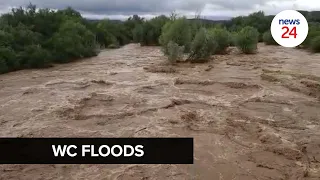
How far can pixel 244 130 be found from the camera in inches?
452

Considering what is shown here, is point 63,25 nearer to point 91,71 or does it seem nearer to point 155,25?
point 91,71

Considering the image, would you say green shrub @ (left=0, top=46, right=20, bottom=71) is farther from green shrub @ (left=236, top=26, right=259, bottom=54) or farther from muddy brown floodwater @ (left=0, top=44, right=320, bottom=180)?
green shrub @ (left=236, top=26, right=259, bottom=54)

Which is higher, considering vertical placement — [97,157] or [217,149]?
[97,157]

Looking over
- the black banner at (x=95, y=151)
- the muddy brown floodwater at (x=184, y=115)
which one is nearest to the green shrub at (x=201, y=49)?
the muddy brown floodwater at (x=184, y=115)

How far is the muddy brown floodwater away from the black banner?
1.00 ft

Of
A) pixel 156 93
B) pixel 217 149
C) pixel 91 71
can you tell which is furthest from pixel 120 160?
pixel 91 71

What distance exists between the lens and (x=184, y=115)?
12.8 meters

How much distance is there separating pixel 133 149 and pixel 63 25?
26.1m

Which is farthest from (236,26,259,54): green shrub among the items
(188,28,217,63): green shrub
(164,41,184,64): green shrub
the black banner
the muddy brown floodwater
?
the black banner

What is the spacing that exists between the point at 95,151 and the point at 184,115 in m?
5.91

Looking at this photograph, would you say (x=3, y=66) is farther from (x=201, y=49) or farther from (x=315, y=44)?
(x=315, y=44)

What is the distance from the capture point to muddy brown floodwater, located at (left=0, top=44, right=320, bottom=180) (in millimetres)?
8609

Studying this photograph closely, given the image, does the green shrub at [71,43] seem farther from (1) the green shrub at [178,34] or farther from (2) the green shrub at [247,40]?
(2) the green shrub at [247,40]

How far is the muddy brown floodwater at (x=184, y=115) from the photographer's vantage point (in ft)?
28.2
